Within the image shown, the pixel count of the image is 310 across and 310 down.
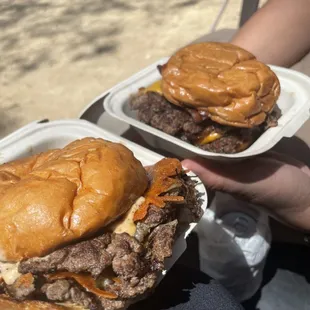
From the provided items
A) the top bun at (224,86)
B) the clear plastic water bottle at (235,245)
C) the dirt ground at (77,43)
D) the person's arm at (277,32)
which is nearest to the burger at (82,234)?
the top bun at (224,86)

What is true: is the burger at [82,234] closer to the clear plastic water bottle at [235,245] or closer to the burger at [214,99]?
the burger at [214,99]

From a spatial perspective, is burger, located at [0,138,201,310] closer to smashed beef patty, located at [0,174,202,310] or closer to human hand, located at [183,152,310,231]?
smashed beef patty, located at [0,174,202,310]

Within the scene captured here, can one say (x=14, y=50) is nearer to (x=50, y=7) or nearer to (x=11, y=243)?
(x=50, y=7)

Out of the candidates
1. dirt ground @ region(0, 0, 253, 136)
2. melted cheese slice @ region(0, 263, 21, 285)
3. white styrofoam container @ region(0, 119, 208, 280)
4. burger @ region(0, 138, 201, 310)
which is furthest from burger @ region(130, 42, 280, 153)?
dirt ground @ region(0, 0, 253, 136)

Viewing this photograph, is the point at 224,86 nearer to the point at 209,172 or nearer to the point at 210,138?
the point at 210,138

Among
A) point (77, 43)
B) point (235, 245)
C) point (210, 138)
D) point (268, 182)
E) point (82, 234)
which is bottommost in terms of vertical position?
point (77, 43)

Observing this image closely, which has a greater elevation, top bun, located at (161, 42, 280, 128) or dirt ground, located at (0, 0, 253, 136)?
top bun, located at (161, 42, 280, 128)

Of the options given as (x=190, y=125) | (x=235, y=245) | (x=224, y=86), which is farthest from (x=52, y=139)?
(x=235, y=245)

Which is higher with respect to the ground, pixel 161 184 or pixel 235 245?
pixel 161 184
